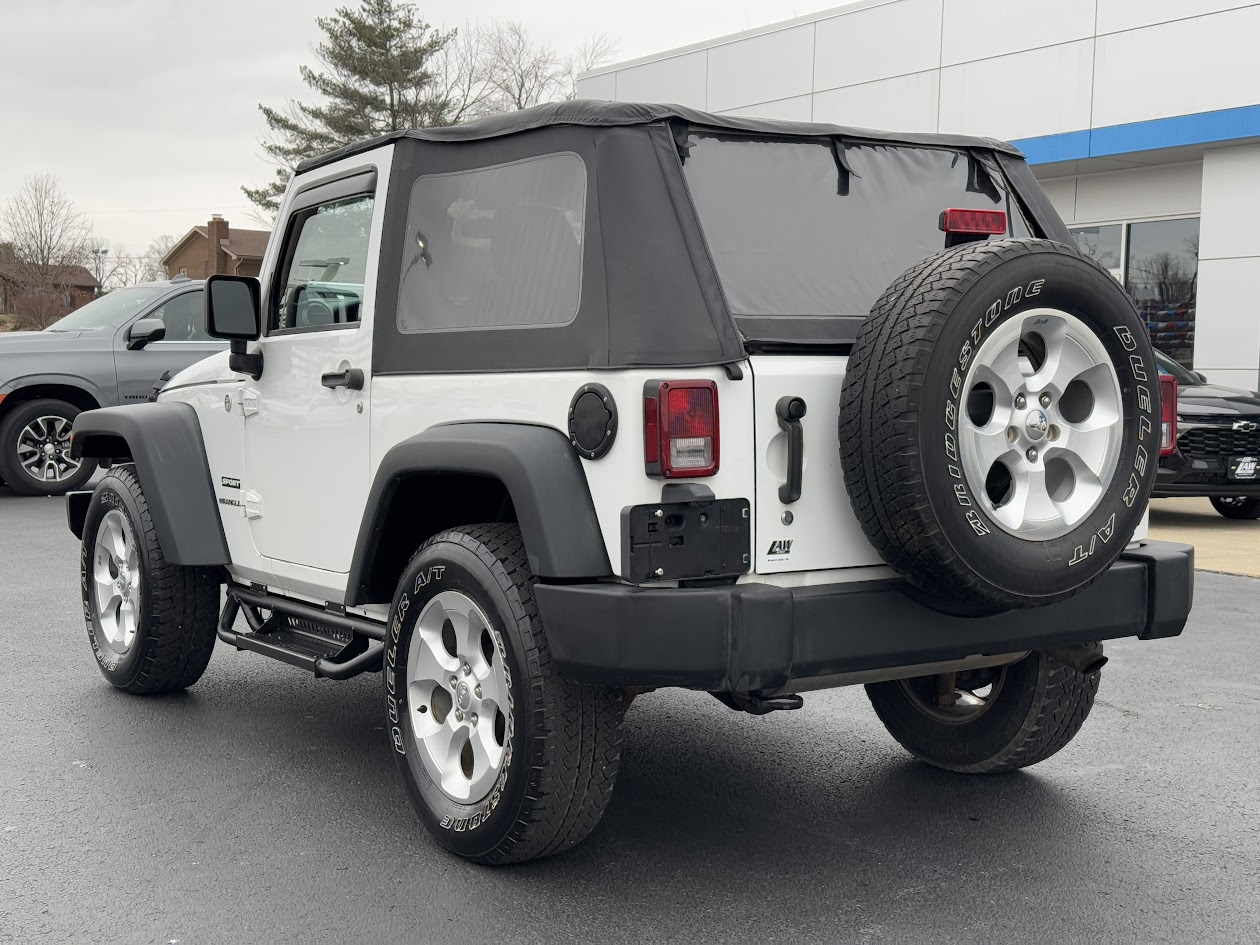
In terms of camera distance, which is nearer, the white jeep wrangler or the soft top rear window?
the white jeep wrangler

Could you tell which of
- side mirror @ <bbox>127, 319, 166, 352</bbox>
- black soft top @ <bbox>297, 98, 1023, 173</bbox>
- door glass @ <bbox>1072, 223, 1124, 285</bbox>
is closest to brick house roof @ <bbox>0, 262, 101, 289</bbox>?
side mirror @ <bbox>127, 319, 166, 352</bbox>

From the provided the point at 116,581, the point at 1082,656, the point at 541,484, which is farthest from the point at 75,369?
the point at 1082,656

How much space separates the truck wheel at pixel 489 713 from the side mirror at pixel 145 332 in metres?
9.04

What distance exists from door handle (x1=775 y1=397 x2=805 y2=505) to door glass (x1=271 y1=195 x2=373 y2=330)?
1.62 m

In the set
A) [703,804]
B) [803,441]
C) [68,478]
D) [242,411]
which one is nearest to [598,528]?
[803,441]

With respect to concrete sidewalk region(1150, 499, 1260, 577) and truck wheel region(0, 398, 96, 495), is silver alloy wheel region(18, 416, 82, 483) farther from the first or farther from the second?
concrete sidewalk region(1150, 499, 1260, 577)

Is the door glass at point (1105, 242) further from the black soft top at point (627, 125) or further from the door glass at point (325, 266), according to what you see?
the door glass at point (325, 266)

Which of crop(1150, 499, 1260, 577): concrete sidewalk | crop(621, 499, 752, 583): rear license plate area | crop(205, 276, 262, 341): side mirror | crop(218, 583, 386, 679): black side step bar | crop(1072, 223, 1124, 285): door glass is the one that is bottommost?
crop(1150, 499, 1260, 577): concrete sidewalk

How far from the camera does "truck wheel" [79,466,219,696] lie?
5426mm

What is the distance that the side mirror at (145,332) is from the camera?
12227mm

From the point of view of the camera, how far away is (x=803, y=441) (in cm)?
354

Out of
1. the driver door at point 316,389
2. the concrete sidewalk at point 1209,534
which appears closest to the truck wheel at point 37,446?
the driver door at point 316,389

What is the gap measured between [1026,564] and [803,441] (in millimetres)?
633

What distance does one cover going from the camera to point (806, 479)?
11.7 ft
